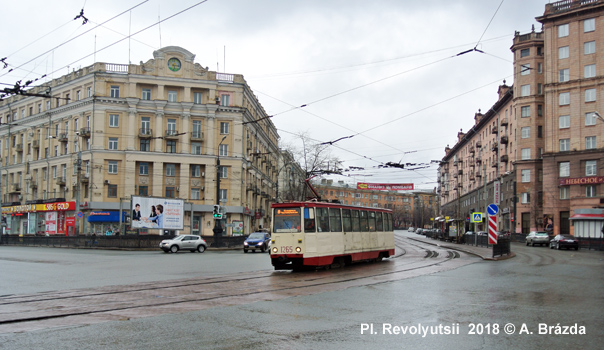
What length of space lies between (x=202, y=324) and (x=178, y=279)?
8.26m

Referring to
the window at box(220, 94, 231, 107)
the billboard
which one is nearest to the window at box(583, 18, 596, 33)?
the window at box(220, 94, 231, 107)

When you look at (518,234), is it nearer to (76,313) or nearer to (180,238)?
(180,238)

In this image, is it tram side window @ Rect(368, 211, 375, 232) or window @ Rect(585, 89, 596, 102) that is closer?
tram side window @ Rect(368, 211, 375, 232)

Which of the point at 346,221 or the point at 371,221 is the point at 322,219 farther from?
the point at 371,221

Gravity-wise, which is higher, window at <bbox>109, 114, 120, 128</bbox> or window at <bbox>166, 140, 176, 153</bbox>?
window at <bbox>109, 114, 120, 128</bbox>

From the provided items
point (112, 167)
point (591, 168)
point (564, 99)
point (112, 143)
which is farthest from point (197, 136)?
point (591, 168)

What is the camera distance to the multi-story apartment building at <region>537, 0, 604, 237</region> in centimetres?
5638

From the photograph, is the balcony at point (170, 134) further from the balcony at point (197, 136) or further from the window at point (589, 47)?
the window at point (589, 47)

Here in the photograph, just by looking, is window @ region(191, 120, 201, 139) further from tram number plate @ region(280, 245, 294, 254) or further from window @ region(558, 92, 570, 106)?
tram number plate @ region(280, 245, 294, 254)

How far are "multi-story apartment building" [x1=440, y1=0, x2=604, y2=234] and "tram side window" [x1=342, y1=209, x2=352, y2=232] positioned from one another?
3382cm

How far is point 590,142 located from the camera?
57.0 meters

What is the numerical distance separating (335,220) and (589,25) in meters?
50.6

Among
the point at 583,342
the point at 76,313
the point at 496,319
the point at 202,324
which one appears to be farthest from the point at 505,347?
the point at 76,313

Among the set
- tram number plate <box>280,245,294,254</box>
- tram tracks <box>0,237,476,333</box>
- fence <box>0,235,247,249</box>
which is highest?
tram number plate <box>280,245,294,254</box>
